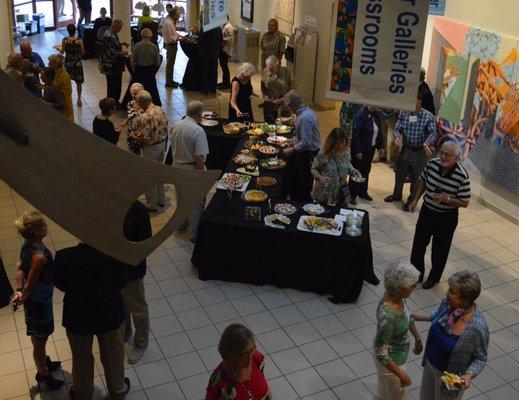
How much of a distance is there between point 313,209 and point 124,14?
10.0 meters

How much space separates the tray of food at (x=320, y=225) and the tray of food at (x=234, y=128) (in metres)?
2.50

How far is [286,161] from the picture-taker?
7.26 meters

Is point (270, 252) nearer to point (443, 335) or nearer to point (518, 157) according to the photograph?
point (443, 335)

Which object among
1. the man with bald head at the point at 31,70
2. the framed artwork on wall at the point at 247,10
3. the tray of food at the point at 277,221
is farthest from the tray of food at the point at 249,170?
the framed artwork on wall at the point at 247,10

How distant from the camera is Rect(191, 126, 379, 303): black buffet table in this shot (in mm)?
5727

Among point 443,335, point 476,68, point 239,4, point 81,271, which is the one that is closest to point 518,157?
point 476,68

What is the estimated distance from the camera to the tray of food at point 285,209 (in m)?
6.01

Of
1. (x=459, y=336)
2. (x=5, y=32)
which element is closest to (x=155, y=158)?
(x=459, y=336)

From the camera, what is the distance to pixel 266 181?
6680 mm

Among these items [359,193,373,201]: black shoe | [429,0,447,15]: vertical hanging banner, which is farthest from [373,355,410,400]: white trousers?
[429,0,447,15]: vertical hanging banner

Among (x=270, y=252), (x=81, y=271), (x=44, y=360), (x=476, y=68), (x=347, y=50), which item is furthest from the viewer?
(x=476, y=68)

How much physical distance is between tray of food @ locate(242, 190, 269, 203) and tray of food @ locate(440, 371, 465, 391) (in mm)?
3068

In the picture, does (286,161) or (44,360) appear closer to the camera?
(44,360)

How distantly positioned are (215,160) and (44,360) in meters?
4.19
